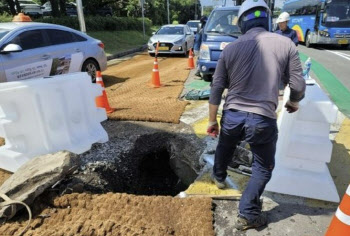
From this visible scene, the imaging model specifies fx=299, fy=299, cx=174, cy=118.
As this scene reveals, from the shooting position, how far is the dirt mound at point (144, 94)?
5.66 meters

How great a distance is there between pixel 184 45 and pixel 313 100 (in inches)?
465

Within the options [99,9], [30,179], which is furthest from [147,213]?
[99,9]

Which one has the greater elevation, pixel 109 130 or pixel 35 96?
pixel 35 96

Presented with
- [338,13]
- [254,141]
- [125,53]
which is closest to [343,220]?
[254,141]

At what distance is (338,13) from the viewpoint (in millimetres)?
16625

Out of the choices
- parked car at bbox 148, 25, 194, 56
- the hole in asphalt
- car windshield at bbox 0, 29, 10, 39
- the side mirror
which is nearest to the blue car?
the hole in asphalt

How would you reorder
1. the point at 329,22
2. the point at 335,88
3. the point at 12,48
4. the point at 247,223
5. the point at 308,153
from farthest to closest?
1. the point at 329,22
2. the point at 335,88
3. the point at 12,48
4. the point at 308,153
5. the point at 247,223

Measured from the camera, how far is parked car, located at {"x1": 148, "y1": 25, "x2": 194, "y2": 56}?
14.2 m

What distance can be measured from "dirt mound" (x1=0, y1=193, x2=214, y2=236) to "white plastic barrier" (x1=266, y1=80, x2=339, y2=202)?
3.14 feet

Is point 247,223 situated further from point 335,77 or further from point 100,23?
point 100,23

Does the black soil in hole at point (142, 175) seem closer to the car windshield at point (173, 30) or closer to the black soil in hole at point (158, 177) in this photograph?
the black soil in hole at point (158, 177)

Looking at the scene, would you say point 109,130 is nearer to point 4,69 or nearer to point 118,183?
point 118,183

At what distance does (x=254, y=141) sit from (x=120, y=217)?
1428 millimetres

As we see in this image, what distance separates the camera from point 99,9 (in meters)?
32.1
